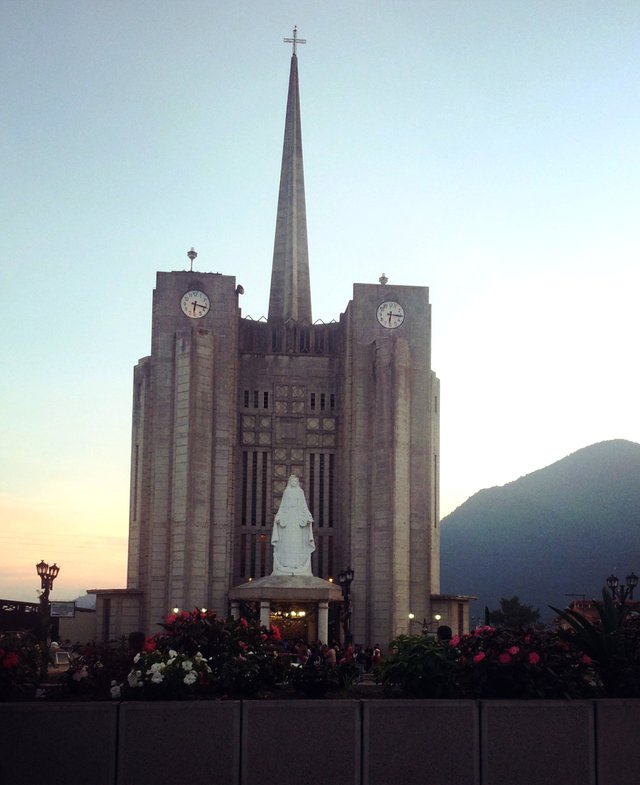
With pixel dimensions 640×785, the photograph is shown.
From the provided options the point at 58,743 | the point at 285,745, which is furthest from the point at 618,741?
the point at 58,743

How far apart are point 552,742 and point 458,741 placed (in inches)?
35.5

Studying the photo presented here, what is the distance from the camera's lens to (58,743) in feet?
30.6

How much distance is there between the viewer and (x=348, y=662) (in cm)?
1105

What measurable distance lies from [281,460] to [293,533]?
5526mm

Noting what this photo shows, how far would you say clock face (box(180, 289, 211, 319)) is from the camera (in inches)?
1895

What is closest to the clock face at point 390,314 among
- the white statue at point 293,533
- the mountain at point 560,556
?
the white statue at point 293,533

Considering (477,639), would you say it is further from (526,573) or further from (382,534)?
(526,573)

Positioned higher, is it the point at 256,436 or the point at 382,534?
the point at 256,436

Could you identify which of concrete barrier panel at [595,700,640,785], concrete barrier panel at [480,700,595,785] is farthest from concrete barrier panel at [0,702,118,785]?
concrete barrier panel at [595,700,640,785]

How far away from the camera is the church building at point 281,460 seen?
44.8m

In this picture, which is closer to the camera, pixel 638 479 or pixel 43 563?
pixel 43 563

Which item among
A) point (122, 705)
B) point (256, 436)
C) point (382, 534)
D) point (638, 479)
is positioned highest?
point (638, 479)

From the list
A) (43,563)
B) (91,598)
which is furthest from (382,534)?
(91,598)

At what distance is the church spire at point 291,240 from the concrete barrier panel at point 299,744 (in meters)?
43.6
